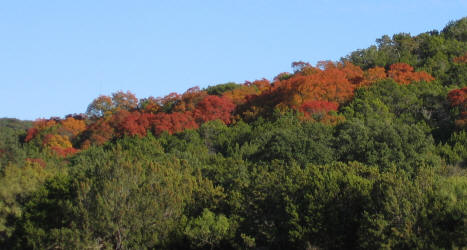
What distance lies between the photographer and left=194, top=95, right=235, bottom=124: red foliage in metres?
78.2

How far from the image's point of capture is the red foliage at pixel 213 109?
78188mm

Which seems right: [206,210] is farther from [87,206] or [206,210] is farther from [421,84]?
[421,84]

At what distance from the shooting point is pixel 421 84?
7094cm

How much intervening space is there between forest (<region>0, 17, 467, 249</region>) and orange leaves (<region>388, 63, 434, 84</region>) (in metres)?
→ 0.19

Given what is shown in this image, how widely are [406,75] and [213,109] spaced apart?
22429 mm

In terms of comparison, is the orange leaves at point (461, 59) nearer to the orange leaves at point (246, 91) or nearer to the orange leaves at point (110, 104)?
the orange leaves at point (246, 91)

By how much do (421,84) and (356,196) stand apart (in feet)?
128

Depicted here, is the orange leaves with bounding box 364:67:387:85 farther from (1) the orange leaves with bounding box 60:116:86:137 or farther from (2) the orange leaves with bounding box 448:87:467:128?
(1) the orange leaves with bounding box 60:116:86:137

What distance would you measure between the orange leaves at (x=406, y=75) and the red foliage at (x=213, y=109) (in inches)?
753

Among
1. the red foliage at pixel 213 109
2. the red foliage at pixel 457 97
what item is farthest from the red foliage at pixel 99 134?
the red foliage at pixel 457 97

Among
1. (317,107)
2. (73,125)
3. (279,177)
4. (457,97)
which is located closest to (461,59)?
(457,97)

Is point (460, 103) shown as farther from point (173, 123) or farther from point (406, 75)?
point (173, 123)

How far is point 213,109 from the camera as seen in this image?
3137 inches

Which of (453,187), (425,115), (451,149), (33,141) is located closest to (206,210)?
(453,187)
